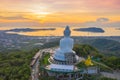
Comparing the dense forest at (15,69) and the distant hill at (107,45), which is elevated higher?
the dense forest at (15,69)

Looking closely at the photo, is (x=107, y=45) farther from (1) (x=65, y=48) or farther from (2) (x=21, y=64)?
(1) (x=65, y=48)

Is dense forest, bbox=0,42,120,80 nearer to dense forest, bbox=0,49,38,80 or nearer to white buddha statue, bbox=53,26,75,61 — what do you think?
dense forest, bbox=0,49,38,80

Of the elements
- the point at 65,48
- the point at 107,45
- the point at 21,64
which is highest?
the point at 65,48

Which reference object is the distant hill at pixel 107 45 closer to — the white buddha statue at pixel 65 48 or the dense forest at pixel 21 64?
the dense forest at pixel 21 64

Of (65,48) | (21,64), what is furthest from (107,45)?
(65,48)

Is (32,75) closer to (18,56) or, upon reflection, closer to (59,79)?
(59,79)

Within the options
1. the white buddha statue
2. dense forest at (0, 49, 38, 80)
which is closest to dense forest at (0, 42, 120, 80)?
dense forest at (0, 49, 38, 80)

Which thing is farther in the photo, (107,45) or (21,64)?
(107,45)

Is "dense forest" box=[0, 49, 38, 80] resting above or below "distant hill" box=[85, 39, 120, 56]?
above

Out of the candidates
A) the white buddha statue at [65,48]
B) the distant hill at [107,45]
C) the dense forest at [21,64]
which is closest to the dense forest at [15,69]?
the dense forest at [21,64]

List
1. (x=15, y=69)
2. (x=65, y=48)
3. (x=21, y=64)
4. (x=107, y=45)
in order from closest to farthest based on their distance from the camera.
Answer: (x=15, y=69), (x=65, y=48), (x=21, y=64), (x=107, y=45)

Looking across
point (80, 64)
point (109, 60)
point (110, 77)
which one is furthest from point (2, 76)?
point (109, 60)
